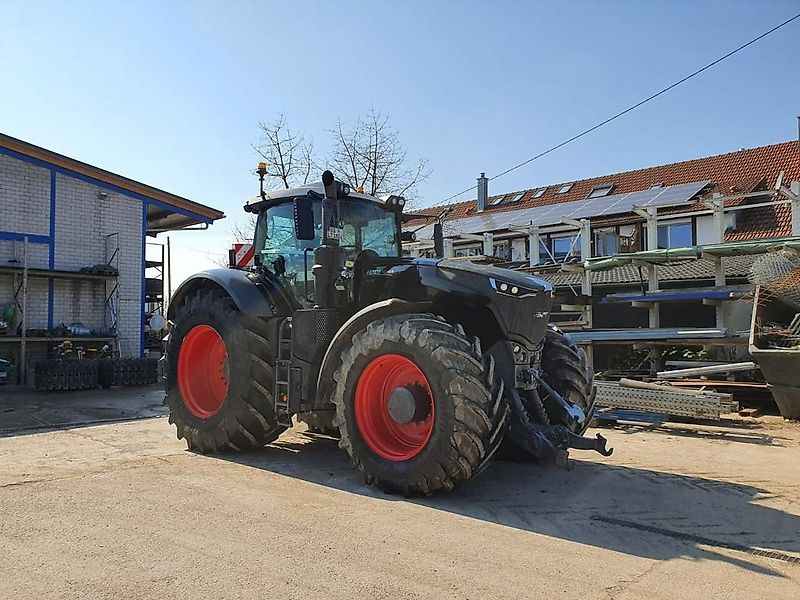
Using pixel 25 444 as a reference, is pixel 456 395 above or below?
above

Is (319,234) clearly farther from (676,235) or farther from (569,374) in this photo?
(676,235)

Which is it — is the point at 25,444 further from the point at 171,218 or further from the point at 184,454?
the point at 171,218

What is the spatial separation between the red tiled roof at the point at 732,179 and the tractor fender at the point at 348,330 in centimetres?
1384

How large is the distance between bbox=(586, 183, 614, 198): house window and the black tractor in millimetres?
17668

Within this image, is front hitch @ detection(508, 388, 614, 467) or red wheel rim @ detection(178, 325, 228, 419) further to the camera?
red wheel rim @ detection(178, 325, 228, 419)

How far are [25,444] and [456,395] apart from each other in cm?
494

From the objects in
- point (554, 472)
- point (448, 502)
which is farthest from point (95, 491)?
point (554, 472)

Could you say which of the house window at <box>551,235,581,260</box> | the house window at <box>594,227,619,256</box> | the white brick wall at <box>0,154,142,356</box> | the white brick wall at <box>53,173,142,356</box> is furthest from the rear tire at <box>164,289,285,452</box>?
the house window at <box>594,227,619,256</box>

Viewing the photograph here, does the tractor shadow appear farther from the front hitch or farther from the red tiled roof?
the red tiled roof

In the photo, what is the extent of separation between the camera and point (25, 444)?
7.05 meters

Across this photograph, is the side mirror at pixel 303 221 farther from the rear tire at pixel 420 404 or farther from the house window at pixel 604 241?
the house window at pixel 604 241

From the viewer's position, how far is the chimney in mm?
26641

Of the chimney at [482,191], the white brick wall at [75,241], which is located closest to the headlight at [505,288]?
the white brick wall at [75,241]

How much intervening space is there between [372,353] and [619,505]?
2022 mm
